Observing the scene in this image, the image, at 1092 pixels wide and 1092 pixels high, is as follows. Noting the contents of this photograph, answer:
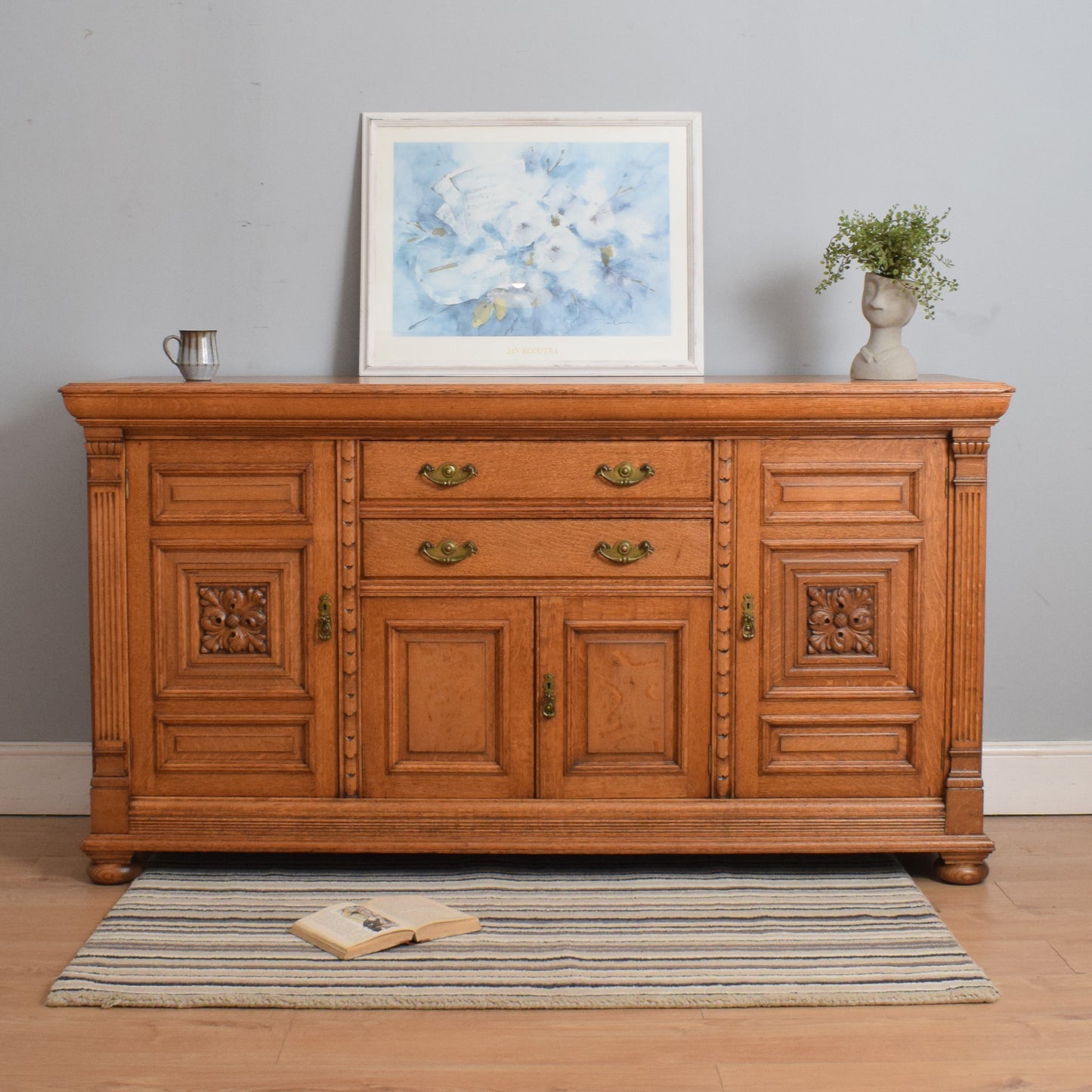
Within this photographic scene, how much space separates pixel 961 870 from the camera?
2809 mm

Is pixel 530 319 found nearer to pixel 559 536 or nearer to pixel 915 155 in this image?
pixel 559 536

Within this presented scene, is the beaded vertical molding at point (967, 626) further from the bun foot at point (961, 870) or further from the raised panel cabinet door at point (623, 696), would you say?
the raised panel cabinet door at point (623, 696)

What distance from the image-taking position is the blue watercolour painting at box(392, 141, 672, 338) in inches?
123

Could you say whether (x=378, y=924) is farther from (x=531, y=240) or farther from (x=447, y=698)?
(x=531, y=240)

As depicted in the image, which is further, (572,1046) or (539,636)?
(539,636)

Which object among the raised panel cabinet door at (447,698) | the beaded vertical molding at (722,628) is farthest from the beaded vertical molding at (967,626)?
the raised panel cabinet door at (447,698)

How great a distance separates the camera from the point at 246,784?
279cm

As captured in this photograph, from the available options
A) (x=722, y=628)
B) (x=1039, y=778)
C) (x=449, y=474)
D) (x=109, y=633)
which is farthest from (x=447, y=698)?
(x=1039, y=778)

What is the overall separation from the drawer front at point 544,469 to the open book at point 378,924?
2.75ft

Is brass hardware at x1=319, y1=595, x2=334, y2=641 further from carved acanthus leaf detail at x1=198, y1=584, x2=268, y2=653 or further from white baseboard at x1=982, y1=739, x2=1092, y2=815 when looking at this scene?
white baseboard at x1=982, y1=739, x2=1092, y2=815

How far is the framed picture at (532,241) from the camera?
10.3ft

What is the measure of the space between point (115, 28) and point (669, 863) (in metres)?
2.38

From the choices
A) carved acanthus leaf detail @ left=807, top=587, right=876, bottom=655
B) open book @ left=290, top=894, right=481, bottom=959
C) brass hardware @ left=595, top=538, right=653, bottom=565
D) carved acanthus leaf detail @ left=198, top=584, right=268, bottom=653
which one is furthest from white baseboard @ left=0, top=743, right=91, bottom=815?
carved acanthus leaf detail @ left=807, top=587, right=876, bottom=655

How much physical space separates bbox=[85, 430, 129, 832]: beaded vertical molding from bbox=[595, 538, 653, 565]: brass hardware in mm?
1019
